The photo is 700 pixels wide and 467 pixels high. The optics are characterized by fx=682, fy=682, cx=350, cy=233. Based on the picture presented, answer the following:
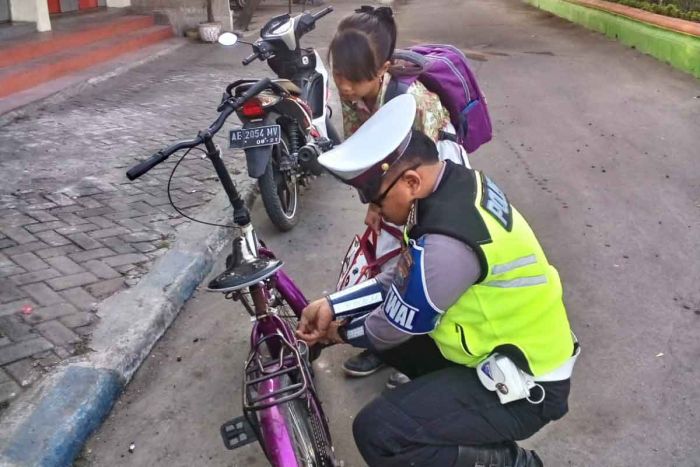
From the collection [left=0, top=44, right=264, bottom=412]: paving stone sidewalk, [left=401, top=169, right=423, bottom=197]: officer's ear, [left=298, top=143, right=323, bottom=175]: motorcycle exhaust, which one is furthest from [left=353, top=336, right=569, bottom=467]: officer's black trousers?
[left=298, top=143, right=323, bottom=175]: motorcycle exhaust

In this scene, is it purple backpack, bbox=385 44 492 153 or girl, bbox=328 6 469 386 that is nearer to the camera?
girl, bbox=328 6 469 386

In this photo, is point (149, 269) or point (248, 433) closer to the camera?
point (248, 433)

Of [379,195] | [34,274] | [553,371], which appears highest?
[379,195]

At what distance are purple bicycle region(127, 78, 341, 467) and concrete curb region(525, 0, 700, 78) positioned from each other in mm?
7961

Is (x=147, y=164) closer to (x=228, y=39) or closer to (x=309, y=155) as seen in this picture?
(x=228, y=39)

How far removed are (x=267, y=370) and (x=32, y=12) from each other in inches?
349

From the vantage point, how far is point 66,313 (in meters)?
3.39

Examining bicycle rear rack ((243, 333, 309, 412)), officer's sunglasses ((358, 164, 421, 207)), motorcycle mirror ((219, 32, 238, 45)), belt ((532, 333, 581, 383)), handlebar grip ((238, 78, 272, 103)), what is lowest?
bicycle rear rack ((243, 333, 309, 412))

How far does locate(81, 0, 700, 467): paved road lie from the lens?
277cm

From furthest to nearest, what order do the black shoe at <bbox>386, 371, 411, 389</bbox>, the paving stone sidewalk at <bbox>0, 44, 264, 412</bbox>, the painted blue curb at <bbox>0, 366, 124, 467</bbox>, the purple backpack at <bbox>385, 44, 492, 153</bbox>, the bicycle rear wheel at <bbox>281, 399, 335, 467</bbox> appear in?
the paving stone sidewalk at <bbox>0, 44, 264, 412</bbox>, the black shoe at <bbox>386, 371, 411, 389</bbox>, the purple backpack at <bbox>385, 44, 492, 153</bbox>, the painted blue curb at <bbox>0, 366, 124, 467</bbox>, the bicycle rear wheel at <bbox>281, 399, 335, 467</bbox>

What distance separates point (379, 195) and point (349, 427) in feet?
4.31

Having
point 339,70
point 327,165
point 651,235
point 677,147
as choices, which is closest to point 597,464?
point 327,165

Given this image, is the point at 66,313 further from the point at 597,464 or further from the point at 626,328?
the point at 626,328

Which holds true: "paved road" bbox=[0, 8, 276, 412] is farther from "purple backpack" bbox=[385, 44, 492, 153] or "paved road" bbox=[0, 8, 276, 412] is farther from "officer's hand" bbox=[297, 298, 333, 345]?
"purple backpack" bbox=[385, 44, 492, 153]
